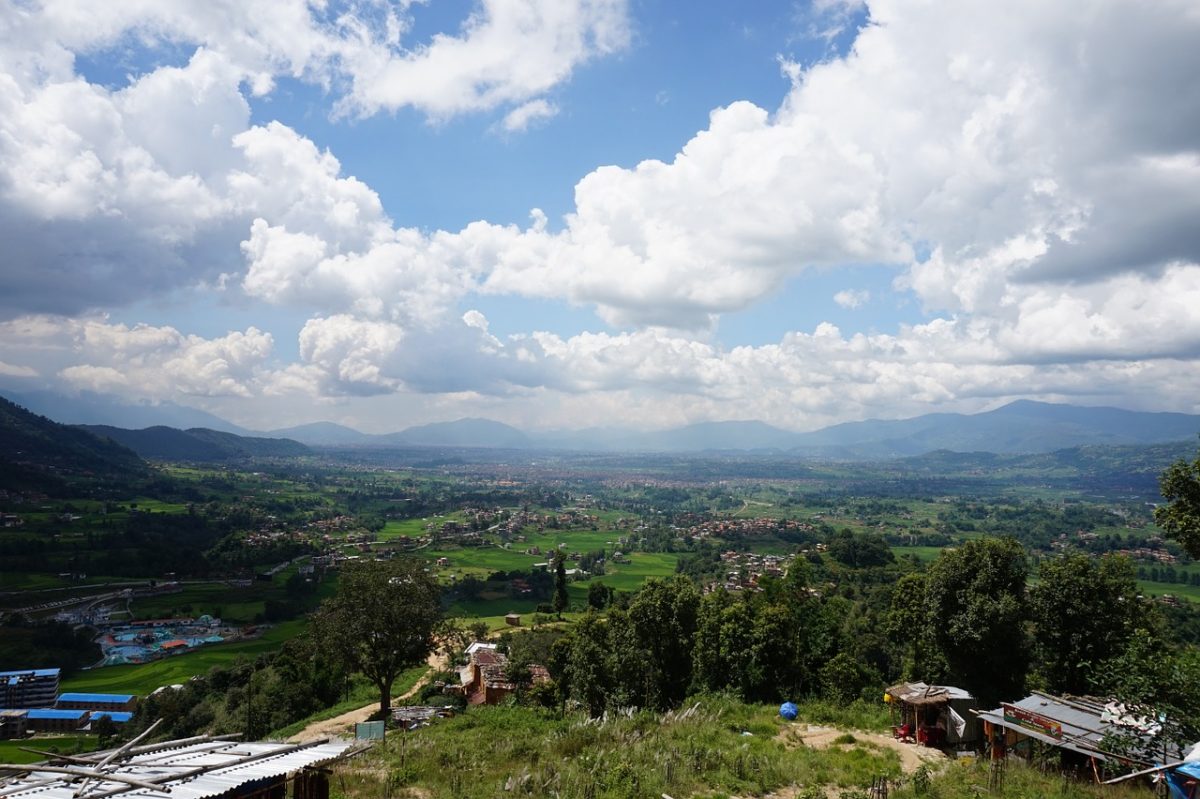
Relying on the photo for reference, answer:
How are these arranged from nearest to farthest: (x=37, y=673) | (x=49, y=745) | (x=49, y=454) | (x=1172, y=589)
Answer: (x=49, y=745)
(x=37, y=673)
(x=1172, y=589)
(x=49, y=454)

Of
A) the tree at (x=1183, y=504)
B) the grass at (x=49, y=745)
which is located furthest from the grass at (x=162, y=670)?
the tree at (x=1183, y=504)

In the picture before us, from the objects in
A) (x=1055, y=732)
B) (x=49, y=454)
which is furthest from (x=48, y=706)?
(x=49, y=454)

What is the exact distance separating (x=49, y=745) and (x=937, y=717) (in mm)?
42881

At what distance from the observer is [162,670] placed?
4250 centimetres

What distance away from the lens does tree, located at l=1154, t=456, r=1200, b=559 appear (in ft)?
47.0

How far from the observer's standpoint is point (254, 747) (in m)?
7.97

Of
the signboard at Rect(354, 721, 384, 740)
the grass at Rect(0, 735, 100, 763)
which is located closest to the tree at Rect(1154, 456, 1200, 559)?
the signboard at Rect(354, 721, 384, 740)

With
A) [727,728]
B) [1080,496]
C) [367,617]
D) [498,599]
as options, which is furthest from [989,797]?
[1080,496]

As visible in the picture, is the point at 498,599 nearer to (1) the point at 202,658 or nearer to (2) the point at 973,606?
(1) the point at 202,658

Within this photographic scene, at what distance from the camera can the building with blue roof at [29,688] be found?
39.5 meters

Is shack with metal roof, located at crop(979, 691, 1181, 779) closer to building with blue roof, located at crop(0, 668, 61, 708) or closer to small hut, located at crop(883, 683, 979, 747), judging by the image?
small hut, located at crop(883, 683, 979, 747)

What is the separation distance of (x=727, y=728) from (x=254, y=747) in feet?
36.2

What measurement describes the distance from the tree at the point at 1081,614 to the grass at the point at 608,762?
314 inches

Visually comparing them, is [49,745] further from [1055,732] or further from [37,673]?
[1055,732]
